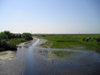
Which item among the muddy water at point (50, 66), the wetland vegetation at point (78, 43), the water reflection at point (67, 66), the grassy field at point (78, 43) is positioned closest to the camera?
the muddy water at point (50, 66)

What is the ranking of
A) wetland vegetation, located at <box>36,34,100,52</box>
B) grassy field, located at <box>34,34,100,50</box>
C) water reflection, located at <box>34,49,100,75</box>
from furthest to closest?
1. grassy field, located at <box>34,34,100,50</box>
2. wetland vegetation, located at <box>36,34,100,52</box>
3. water reflection, located at <box>34,49,100,75</box>

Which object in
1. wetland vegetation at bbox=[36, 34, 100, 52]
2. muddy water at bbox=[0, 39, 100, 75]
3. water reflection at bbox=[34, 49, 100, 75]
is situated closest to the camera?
muddy water at bbox=[0, 39, 100, 75]

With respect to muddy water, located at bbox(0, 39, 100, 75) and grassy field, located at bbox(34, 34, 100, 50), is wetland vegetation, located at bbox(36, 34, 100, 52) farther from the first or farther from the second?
muddy water, located at bbox(0, 39, 100, 75)

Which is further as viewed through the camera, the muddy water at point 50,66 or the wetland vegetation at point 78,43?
the wetland vegetation at point 78,43

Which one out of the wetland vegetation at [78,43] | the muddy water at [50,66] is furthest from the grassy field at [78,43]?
the muddy water at [50,66]

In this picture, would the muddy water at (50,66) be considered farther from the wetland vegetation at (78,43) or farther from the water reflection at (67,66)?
the wetland vegetation at (78,43)

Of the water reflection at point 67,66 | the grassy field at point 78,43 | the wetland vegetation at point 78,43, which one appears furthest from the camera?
the grassy field at point 78,43

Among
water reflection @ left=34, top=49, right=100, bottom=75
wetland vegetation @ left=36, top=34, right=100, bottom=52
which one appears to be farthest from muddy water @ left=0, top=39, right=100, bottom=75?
wetland vegetation @ left=36, top=34, right=100, bottom=52

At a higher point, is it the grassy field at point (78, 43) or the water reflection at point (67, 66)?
the grassy field at point (78, 43)

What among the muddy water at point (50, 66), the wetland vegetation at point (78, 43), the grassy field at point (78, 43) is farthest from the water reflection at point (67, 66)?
the grassy field at point (78, 43)

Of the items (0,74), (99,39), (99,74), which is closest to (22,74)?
(0,74)

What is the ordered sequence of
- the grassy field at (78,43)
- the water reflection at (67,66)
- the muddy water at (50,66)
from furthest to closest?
1. the grassy field at (78,43)
2. the water reflection at (67,66)
3. the muddy water at (50,66)

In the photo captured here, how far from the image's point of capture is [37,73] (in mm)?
10391

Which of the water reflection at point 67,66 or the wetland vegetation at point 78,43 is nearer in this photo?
the water reflection at point 67,66
